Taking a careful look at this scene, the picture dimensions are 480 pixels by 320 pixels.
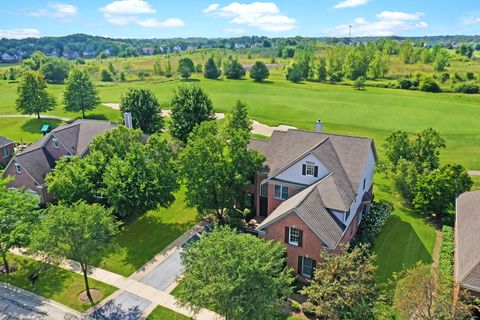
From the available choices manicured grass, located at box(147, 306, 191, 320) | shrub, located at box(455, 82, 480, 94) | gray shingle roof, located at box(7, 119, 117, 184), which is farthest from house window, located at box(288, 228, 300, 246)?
shrub, located at box(455, 82, 480, 94)

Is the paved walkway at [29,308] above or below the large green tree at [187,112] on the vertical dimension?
below

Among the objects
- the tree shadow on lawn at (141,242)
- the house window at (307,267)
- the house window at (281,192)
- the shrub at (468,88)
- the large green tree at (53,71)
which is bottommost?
the tree shadow on lawn at (141,242)

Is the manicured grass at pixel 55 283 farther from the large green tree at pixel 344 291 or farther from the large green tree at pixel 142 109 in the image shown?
the large green tree at pixel 142 109

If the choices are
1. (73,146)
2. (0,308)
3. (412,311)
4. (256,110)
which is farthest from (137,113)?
(412,311)

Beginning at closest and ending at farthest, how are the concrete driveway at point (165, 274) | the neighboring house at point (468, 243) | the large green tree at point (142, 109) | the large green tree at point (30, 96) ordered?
the neighboring house at point (468, 243)
the concrete driveway at point (165, 274)
the large green tree at point (142, 109)
the large green tree at point (30, 96)

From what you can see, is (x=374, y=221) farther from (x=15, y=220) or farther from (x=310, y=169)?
(x=15, y=220)

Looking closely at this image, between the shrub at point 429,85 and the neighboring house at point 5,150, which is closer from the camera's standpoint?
the neighboring house at point 5,150

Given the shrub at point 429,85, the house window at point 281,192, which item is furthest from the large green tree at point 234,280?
the shrub at point 429,85

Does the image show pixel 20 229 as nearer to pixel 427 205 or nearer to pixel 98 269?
pixel 98 269

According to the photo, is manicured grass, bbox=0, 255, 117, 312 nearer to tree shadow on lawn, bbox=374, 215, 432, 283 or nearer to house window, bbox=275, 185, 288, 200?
house window, bbox=275, 185, 288, 200
